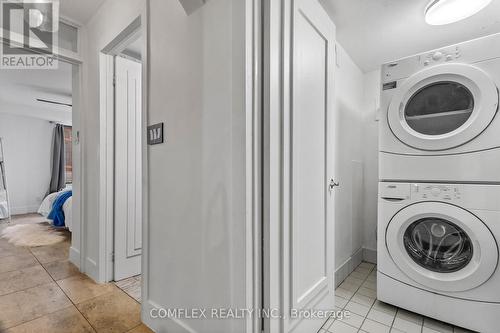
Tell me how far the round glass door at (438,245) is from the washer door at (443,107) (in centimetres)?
50

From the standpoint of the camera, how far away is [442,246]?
4.91 ft

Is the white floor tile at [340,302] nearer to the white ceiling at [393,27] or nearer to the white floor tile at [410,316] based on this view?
the white floor tile at [410,316]

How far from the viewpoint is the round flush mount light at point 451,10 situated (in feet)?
5.01

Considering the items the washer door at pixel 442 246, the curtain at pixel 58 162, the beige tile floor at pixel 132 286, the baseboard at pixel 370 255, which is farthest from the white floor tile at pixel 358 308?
the curtain at pixel 58 162

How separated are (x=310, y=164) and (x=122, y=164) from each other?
1691 millimetres

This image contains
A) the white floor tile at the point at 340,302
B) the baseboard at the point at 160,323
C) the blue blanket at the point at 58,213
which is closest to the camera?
the baseboard at the point at 160,323

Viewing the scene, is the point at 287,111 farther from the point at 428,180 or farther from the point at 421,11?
the point at 421,11

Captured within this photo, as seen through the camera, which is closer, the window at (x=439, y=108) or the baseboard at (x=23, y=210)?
the window at (x=439, y=108)

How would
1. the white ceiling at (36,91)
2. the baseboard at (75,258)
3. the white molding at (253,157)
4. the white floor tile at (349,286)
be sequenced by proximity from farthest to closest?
1. the white ceiling at (36,91)
2. the baseboard at (75,258)
3. the white floor tile at (349,286)
4. the white molding at (253,157)

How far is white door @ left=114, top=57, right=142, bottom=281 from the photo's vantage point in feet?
6.88

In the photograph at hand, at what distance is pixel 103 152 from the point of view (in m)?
2.02

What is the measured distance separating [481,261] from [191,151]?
1.70m

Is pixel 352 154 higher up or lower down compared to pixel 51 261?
higher up

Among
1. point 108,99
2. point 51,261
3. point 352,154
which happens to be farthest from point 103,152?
point 352,154
